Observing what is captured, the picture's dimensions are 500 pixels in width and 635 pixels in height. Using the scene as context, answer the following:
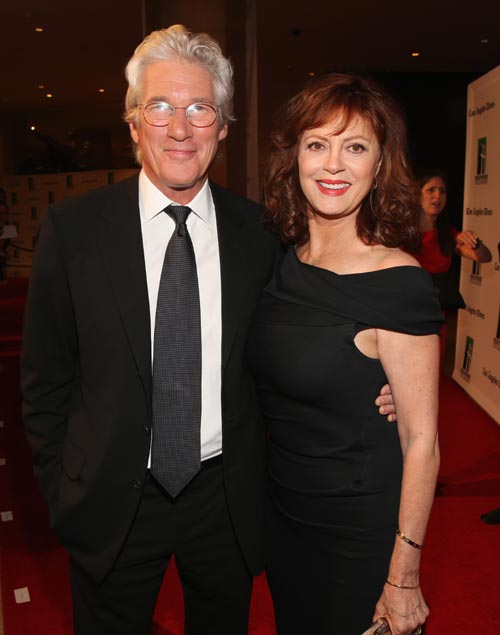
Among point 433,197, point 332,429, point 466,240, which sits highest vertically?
point 433,197

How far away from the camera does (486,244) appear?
5.33 m

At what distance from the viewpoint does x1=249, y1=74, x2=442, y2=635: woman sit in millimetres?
1550

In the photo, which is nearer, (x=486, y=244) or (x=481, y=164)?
(x=486, y=244)

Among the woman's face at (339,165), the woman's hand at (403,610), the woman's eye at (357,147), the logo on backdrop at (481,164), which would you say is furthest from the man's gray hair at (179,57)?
the logo on backdrop at (481,164)

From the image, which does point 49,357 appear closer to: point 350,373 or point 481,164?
point 350,373

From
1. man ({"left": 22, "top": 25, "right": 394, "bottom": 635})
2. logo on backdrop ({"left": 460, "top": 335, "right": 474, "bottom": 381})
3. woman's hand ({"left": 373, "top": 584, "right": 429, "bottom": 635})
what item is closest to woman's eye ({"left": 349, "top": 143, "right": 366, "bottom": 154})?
man ({"left": 22, "top": 25, "right": 394, "bottom": 635})

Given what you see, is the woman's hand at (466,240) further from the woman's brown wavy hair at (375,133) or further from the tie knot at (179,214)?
the tie knot at (179,214)

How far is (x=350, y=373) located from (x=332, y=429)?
168 millimetres

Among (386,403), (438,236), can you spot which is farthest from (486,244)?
(386,403)

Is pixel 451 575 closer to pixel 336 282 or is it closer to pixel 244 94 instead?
pixel 336 282

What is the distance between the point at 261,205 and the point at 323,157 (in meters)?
0.41

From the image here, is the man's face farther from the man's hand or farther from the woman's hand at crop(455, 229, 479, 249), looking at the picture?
the woman's hand at crop(455, 229, 479, 249)

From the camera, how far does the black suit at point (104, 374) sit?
5.26 ft

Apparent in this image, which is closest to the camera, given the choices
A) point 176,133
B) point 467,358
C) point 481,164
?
point 176,133
